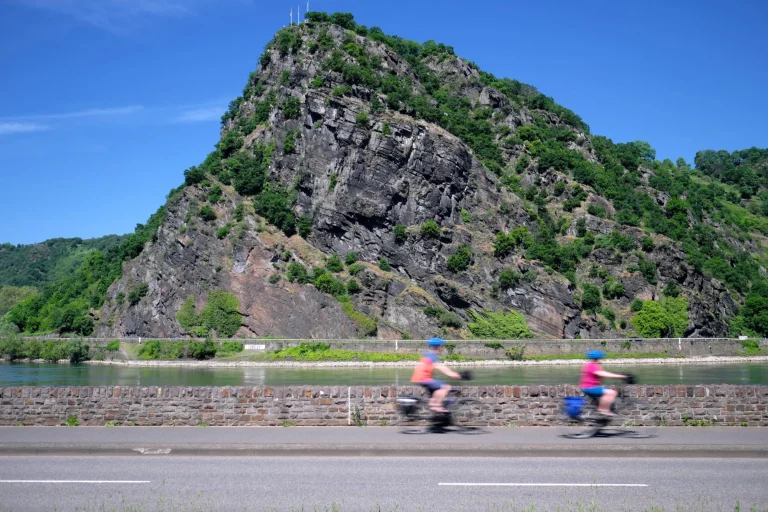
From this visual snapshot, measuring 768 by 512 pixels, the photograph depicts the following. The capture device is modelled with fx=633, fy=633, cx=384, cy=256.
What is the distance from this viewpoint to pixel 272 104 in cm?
10800

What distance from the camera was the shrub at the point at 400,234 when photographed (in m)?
92.2

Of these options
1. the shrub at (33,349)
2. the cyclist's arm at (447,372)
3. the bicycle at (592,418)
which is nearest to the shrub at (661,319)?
the bicycle at (592,418)

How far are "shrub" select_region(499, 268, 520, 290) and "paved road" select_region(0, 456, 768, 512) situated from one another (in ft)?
259

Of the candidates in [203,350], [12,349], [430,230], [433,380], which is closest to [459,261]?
[430,230]

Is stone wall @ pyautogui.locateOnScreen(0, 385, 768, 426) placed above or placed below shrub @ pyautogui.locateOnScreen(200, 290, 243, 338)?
below

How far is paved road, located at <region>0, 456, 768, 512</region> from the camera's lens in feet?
30.9

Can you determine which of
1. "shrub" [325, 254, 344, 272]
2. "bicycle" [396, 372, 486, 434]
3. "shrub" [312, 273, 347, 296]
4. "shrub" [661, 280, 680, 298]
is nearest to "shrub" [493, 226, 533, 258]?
"shrub" [661, 280, 680, 298]

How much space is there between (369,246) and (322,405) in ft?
256

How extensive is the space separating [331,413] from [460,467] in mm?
4884

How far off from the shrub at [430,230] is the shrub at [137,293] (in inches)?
1569

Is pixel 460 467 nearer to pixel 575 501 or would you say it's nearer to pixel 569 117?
pixel 575 501

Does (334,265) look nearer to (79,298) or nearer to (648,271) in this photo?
(79,298)

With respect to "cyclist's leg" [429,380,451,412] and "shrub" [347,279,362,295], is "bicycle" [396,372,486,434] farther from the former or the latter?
"shrub" [347,279,362,295]

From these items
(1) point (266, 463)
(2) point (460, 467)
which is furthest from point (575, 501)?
(1) point (266, 463)
